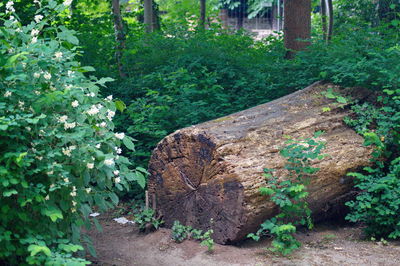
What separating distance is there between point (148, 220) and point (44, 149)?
2495mm

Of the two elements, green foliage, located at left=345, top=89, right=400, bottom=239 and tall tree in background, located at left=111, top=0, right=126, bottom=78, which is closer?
green foliage, located at left=345, top=89, right=400, bottom=239

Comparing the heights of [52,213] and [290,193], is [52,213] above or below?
above

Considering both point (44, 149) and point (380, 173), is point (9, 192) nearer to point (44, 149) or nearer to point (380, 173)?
point (44, 149)

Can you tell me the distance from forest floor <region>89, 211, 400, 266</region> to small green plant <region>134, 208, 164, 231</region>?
11cm

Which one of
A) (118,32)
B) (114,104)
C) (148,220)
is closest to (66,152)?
(114,104)

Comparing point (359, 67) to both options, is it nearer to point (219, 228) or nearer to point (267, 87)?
point (267, 87)

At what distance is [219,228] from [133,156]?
9.52ft

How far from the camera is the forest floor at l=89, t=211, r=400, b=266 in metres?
5.43

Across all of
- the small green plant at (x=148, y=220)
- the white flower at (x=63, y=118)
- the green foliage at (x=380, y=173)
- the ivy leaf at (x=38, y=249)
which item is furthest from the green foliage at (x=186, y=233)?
the ivy leaf at (x=38, y=249)

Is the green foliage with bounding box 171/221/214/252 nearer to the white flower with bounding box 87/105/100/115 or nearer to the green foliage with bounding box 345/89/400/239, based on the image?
the green foliage with bounding box 345/89/400/239

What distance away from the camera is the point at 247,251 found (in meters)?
5.68

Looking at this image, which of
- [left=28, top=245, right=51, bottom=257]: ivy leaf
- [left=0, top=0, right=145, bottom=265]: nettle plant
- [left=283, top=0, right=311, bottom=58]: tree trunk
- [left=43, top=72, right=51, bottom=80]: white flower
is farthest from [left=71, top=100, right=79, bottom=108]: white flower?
[left=283, top=0, right=311, bottom=58]: tree trunk

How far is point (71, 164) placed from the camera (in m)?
4.38

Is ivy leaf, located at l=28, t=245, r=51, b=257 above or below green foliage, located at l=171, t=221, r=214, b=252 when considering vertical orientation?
above
